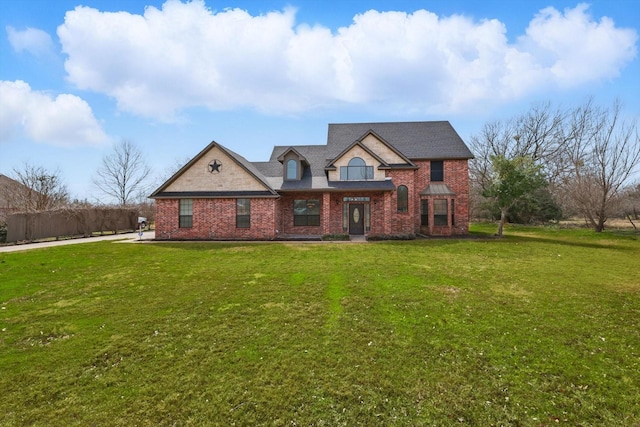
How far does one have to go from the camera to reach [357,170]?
20188 mm

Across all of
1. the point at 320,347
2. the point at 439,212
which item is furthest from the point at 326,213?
the point at 320,347

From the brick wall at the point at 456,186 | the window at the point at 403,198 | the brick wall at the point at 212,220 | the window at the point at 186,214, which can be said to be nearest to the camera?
the brick wall at the point at 212,220

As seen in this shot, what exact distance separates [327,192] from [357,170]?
2659 mm

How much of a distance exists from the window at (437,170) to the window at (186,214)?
56.6 feet

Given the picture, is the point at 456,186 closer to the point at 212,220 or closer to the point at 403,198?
the point at 403,198

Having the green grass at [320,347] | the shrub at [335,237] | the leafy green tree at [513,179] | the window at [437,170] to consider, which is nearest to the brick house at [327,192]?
the window at [437,170]

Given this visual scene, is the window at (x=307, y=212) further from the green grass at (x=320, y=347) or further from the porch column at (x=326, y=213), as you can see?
the green grass at (x=320, y=347)

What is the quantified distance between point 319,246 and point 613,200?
83.0 ft

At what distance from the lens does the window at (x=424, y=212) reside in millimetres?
21234

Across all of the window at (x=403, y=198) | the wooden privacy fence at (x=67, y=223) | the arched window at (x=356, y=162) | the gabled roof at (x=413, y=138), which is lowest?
the wooden privacy fence at (x=67, y=223)

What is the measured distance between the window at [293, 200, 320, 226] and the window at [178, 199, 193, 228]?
6.89m

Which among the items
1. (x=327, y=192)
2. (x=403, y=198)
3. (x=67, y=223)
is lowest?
(x=67, y=223)

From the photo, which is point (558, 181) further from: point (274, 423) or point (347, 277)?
point (274, 423)

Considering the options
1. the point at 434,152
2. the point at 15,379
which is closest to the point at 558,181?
the point at 434,152
